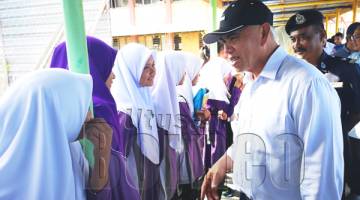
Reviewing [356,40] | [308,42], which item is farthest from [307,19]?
[356,40]

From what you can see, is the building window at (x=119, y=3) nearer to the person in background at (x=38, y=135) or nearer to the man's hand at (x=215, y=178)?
the man's hand at (x=215, y=178)

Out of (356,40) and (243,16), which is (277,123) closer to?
(243,16)

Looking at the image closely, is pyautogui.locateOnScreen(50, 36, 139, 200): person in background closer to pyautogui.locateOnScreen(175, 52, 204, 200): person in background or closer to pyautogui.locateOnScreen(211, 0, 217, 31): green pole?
pyautogui.locateOnScreen(175, 52, 204, 200): person in background

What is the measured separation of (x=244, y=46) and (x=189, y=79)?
5.73 ft

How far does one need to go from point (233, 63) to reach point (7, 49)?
4180 mm

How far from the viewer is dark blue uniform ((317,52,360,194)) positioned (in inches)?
69.5

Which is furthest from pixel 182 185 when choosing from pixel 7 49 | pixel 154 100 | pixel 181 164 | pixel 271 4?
pixel 271 4

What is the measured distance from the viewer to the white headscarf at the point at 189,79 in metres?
2.79

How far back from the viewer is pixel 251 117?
4.10 ft

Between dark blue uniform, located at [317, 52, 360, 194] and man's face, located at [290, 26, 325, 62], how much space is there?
8cm

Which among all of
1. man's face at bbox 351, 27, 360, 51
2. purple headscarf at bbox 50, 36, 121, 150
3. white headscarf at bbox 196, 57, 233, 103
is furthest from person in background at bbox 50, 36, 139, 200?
man's face at bbox 351, 27, 360, 51

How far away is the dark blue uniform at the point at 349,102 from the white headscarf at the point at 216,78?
126 cm

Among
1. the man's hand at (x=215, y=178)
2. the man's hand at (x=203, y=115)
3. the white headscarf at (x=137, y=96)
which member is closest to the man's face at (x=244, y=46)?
the man's hand at (x=215, y=178)

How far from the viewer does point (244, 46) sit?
4.17 feet
